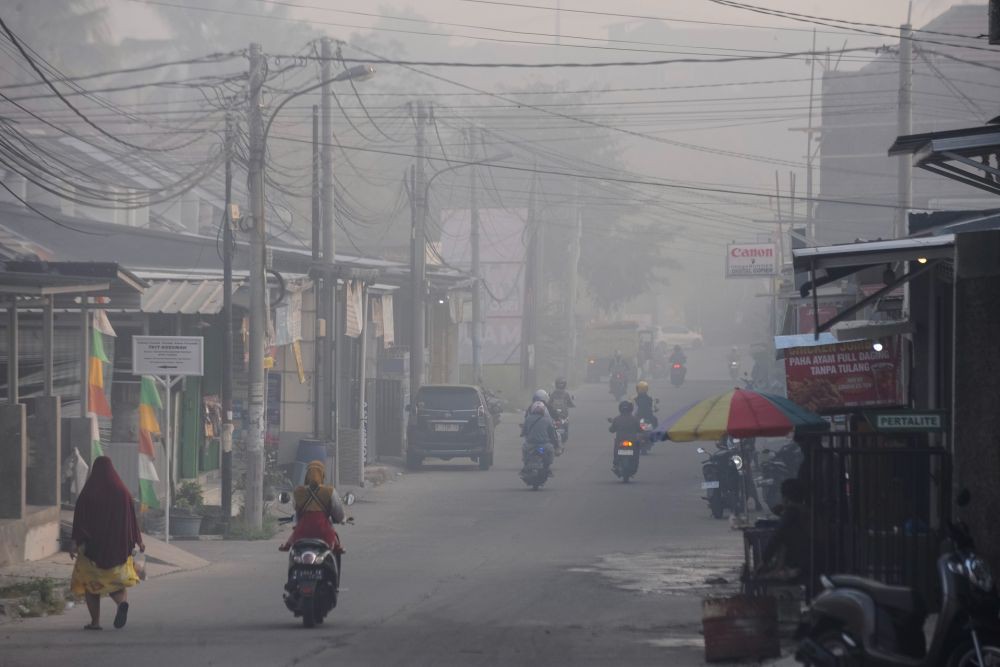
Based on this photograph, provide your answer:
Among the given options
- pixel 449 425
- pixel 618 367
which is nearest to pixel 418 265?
pixel 449 425

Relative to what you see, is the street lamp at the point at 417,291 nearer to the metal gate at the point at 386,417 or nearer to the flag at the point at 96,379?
the metal gate at the point at 386,417

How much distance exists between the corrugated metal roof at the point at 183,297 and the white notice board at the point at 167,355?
4.57ft

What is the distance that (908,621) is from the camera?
324 inches

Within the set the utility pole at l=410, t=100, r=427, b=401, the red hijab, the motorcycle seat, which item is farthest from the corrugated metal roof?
the motorcycle seat

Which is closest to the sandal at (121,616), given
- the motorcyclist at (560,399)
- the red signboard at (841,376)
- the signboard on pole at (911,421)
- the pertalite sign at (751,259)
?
the red signboard at (841,376)

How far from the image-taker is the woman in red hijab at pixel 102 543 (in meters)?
12.6

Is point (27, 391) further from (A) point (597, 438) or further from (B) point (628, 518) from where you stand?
(A) point (597, 438)

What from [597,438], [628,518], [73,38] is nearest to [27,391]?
[628,518]

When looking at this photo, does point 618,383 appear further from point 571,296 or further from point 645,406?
point 645,406

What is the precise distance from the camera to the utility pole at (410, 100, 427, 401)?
3419cm

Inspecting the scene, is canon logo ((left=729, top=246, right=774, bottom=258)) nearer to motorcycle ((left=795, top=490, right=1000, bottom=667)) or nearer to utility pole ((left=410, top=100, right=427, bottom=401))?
utility pole ((left=410, top=100, right=427, bottom=401))

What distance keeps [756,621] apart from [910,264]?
4907mm

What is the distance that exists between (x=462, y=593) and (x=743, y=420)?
4.13 metres

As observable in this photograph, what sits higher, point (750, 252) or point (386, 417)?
point (750, 252)
